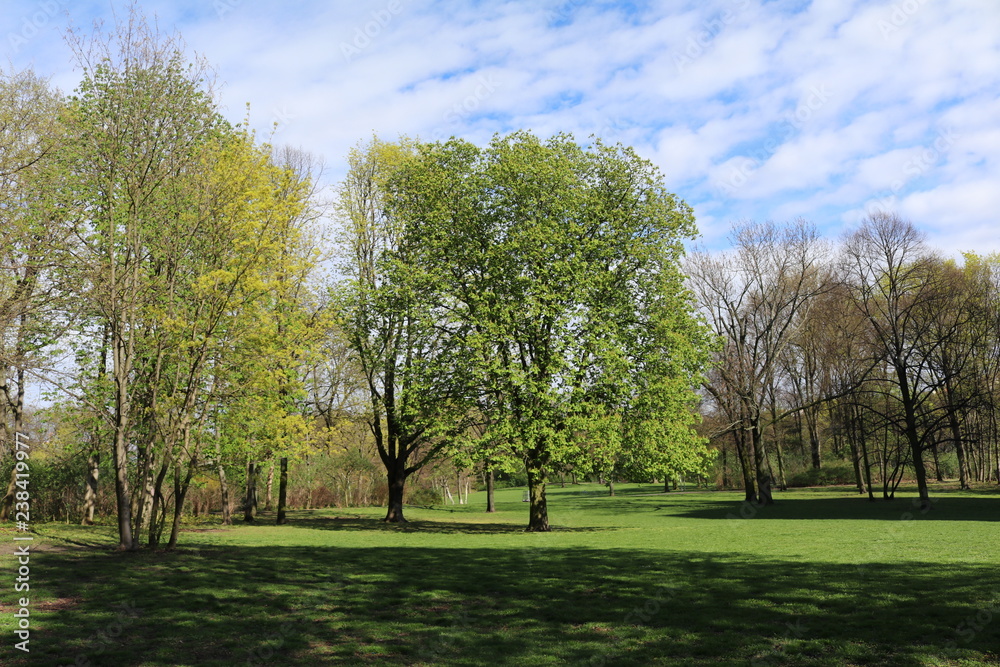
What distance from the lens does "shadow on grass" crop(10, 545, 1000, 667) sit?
7508 millimetres

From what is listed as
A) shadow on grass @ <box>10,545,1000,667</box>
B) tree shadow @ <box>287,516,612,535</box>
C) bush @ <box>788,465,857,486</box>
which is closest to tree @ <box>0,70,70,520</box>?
shadow on grass @ <box>10,545,1000,667</box>

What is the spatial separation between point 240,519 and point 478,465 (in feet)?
49.2

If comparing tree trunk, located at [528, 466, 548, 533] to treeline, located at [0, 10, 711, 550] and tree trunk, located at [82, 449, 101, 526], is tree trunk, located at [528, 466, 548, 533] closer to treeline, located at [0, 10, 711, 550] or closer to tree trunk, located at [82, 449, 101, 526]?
treeline, located at [0, 10, 711, 550]

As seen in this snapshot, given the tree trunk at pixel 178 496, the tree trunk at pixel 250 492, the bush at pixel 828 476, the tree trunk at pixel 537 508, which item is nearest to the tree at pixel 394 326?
the tree trunk at pixel 537 508

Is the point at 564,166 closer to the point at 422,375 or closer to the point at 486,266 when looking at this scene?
the point at 486,266

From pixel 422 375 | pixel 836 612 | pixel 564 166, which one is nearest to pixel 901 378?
pixel 564 166

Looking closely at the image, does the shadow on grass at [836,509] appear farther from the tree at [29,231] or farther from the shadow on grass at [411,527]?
the tree at [29,231]

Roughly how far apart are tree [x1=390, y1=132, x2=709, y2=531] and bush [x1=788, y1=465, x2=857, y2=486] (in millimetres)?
32957

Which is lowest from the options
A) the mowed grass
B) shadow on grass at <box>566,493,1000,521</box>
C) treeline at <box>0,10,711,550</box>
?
shadow on grass at <box>566,493,1000,521</box>

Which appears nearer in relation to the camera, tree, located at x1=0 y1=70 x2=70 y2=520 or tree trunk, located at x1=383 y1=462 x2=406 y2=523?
tree, located at x1=0 y1=70 x2=70 y2=520

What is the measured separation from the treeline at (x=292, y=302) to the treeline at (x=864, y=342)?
20.7 ft

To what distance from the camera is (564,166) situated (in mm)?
24156

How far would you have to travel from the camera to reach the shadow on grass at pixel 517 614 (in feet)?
24.6

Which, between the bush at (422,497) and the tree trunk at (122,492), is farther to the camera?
the bush at (422,497)
